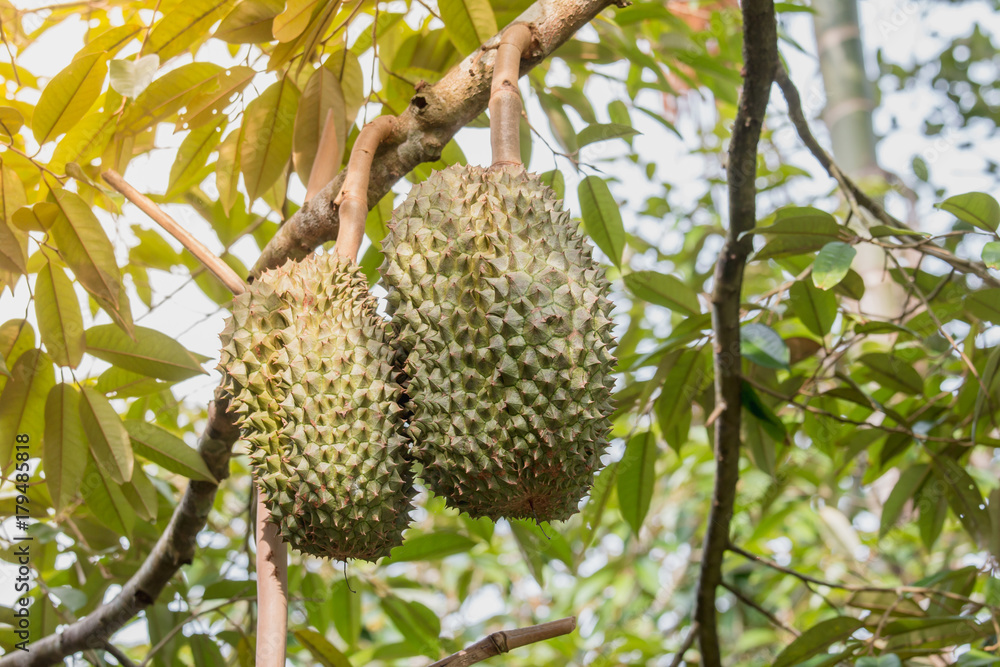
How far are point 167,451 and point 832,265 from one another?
48.3 inches

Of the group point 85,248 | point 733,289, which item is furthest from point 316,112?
point 733,289

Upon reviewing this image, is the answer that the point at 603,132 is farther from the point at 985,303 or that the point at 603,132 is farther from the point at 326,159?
the point at 985,303

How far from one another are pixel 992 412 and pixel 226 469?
5.11 ft

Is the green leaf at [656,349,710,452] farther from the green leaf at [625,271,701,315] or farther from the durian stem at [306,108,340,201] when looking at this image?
the durian stem at [306,108,340,201]

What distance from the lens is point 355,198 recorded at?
107 cm

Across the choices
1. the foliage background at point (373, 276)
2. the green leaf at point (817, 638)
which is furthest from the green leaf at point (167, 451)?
the green leaf at point (817, 638)

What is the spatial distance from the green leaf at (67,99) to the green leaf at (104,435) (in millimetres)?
419

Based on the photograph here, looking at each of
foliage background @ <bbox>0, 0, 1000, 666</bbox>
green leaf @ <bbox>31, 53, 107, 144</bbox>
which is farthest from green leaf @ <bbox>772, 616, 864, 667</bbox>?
green leaf @ <bbox>31, 53, 107, 144</bbox>

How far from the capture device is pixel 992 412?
59.9 inches

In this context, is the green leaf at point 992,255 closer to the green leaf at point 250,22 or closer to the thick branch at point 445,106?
the thick branch at point 445,106

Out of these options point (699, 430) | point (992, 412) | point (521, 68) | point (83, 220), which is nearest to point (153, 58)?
point (83, 220)

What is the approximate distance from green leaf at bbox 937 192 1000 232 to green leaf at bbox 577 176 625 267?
0.61m

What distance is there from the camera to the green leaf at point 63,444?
121cm

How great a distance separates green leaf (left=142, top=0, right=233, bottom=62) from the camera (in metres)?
1.20
